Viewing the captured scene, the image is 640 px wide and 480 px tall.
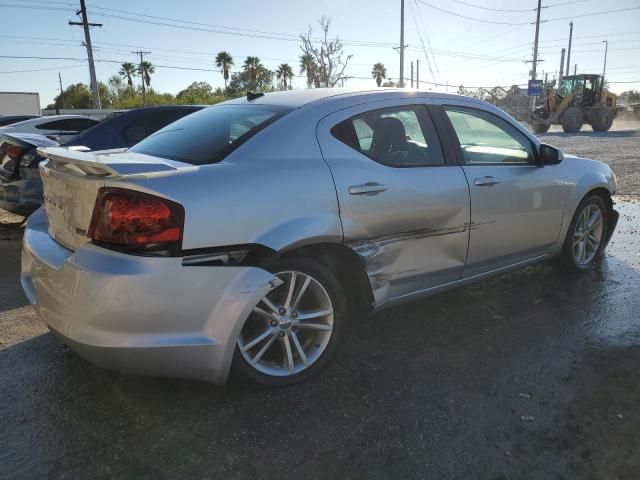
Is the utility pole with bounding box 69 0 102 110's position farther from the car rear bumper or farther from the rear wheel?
the car rear bumper

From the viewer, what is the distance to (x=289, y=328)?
284cm

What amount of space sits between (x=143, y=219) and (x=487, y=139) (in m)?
2.67

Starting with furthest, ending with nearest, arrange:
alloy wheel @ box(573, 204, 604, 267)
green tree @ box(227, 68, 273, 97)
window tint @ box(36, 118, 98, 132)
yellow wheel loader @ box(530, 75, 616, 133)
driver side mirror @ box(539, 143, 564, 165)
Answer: green tree @ box(227, 68, 273, 97) < yellow wheel loader @ box(530, 75, 616, 133) < window tint @ box(36, 118, 98, 132) < alloy wheel @ box(573, 204, 604, 267) < driver side mirror @ box(539, 143, 564, 165)

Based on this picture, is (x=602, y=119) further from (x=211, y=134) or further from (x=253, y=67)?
(x=253, y=67)

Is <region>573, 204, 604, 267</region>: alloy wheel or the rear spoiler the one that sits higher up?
the rear spoiler

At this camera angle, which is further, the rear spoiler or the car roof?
the car roof

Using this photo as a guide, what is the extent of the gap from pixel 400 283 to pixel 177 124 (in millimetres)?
1839

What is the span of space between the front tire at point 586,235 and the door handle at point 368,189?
228 cm

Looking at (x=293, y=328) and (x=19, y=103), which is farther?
(x=19, y=103)

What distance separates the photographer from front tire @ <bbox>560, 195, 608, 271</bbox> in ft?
14.9

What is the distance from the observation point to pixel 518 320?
3.77m

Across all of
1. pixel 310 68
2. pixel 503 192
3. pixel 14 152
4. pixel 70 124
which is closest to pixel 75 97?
pixel 310 68

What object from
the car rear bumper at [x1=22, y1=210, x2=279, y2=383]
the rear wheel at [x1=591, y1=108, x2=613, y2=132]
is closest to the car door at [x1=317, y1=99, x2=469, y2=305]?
the car rear bumper at [x1=22, y1=210, x2=279, y2=383]

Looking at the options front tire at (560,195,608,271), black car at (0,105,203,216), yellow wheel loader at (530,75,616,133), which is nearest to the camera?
front tire at (560,195,608,271)
